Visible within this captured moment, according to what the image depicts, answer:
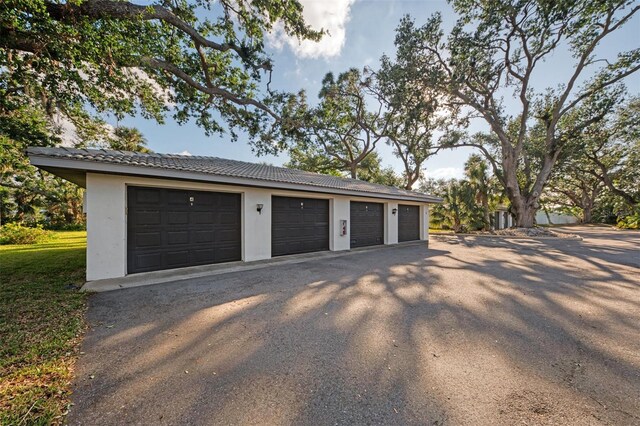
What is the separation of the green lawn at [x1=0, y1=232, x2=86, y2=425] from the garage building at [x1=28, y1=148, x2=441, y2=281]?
991 millimetres

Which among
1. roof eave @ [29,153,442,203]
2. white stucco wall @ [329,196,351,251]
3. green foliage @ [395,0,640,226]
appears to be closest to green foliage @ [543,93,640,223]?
green foliage @ [395,0,640,226]

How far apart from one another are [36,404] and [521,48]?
22472 mm

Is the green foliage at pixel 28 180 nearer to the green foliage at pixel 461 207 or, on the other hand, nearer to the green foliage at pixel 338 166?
the green foliage at pixel 338 166

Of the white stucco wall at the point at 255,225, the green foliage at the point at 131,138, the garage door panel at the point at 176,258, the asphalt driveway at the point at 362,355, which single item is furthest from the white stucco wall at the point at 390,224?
the green foliage at the point at 131,138

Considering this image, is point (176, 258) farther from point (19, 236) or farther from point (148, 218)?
point (19, 236)

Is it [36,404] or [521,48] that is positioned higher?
→ [521,48]

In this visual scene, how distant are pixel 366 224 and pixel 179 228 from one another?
7.28 m

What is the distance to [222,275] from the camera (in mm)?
5613

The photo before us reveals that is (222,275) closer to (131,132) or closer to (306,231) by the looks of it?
(306,231)

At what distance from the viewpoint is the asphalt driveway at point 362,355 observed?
1.76 meters

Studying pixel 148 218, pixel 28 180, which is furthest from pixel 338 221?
pixel 28 180

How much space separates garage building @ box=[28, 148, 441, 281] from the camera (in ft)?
16.4

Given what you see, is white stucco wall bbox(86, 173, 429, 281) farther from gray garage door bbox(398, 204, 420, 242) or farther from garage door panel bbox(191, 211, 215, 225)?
gray garage door bbox(398, 204, 420, 242)

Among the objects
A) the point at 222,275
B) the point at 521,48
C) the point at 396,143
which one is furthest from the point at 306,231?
the point at 521,48
